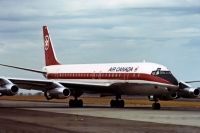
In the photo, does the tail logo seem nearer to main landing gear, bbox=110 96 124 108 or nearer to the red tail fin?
the red tail fin

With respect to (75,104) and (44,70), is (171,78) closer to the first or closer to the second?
(75,104)

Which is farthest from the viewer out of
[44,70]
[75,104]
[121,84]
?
[44,70]

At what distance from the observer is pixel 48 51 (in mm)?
61969

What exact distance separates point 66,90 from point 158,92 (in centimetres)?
787

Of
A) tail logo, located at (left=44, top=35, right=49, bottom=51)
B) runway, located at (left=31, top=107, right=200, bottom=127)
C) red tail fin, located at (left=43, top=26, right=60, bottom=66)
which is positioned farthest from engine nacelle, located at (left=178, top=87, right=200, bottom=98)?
tail logo, located at (left=44, top=35, right=49, bottom=51)

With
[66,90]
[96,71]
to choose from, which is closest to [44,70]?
[96,71]

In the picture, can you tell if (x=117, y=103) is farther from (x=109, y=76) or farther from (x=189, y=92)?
(x=189, y=92)

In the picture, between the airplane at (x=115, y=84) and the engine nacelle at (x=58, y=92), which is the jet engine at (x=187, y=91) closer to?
the airplane at (x=115, y=84)

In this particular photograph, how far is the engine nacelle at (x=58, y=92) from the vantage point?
45144mm

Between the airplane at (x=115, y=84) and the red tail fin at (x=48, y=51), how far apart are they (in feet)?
21.6

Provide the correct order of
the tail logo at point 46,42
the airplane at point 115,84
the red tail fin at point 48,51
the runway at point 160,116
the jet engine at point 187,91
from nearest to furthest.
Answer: the runway at point 160,116
the airplane at point 115,84
the jet engine at point 187,91
the red tail fin at point 48,51
the tail logo at point 46,42

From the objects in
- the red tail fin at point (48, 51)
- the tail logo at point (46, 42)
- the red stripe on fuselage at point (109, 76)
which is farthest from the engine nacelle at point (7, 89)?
the tail logo at point (46, 42)

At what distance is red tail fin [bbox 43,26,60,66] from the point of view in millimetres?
61062

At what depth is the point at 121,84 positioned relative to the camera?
46.3 m
